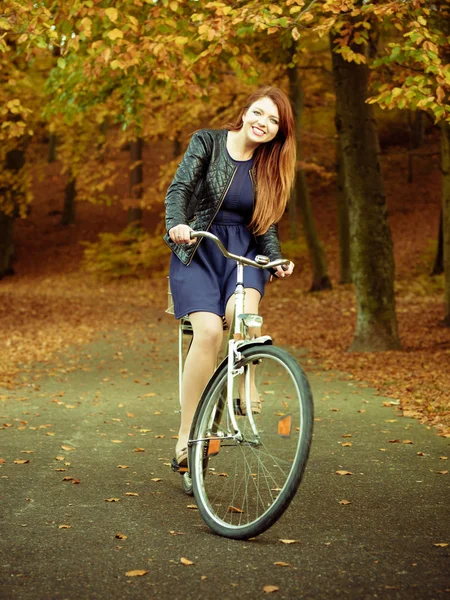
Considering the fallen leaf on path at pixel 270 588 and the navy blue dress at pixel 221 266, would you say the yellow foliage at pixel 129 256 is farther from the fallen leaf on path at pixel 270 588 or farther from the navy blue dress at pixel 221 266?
the fallen leaf on path at pixel 270 588

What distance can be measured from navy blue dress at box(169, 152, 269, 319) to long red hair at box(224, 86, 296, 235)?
64 millimetres

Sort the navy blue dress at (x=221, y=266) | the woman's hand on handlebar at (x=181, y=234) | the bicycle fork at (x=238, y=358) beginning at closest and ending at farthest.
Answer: the bicycle fork at (x=238, y=358) → the woman's hand on handlebar at (x=181, y=234) → the navy blue dress at (x=221, y=266)

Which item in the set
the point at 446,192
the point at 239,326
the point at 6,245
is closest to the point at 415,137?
Result: the point at 6,245

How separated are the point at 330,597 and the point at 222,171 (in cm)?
230

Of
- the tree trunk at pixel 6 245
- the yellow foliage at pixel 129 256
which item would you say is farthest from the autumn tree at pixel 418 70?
the tree trunk at pixel 6 245

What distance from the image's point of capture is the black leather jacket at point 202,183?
451 centimetres

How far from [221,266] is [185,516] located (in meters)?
1.29

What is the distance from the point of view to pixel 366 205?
11.4 m

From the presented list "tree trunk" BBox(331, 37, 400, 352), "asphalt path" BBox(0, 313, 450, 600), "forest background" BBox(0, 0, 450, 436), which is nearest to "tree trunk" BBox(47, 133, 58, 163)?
"forest background" BBox(0, 0, 450, 436)

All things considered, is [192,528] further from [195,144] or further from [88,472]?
[195,144]

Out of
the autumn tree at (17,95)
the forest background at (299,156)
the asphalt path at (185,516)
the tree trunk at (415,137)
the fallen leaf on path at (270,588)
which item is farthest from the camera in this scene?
the tree trunk at (415,137)

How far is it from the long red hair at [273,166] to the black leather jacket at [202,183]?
7 cm

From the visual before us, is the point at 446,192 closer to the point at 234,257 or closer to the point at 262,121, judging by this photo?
the point at 262,121

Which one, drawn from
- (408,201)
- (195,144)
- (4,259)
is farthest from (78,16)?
(408,201)
